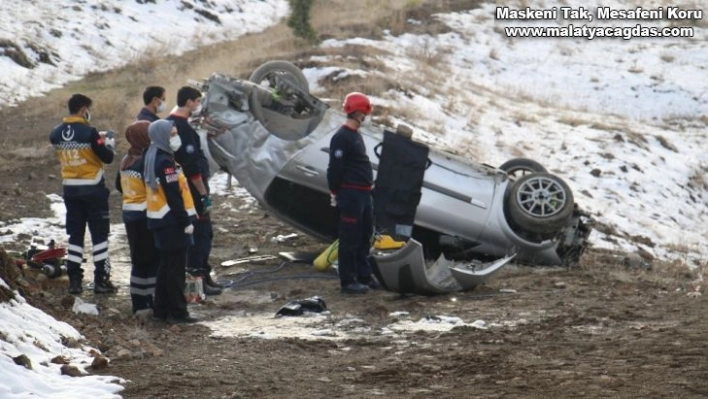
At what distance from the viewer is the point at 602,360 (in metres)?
6.53

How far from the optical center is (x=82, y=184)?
375 inches

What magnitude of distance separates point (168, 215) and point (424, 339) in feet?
7.16

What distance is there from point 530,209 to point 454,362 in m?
4.20

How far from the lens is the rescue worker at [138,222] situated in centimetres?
866

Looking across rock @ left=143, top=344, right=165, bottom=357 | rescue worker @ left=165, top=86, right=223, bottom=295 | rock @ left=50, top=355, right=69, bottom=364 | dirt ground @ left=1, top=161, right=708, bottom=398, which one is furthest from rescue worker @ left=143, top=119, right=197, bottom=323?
rock @ left=50, top=355, right=69, bottom=364

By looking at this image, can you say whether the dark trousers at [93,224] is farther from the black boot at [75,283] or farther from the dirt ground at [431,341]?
the dirt ground at [431,341]

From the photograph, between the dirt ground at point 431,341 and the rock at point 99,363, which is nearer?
the dirt ground at point 431,341

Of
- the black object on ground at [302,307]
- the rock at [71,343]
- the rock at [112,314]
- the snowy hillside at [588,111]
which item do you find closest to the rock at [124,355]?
the rock at [71,343]

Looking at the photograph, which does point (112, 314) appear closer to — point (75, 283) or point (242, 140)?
point (75, 283)

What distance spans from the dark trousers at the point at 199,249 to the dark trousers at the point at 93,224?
2.47 ft

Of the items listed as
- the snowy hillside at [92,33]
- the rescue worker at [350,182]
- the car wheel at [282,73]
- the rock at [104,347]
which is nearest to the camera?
the rock at [104,347]

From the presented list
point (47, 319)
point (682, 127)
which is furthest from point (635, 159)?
point (47, 319)

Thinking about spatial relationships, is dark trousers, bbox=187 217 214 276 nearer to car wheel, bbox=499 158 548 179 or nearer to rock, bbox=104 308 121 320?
rock, bbox=104 308 121 320

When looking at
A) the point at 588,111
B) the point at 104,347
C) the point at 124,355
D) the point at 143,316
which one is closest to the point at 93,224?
the point at 143,316
